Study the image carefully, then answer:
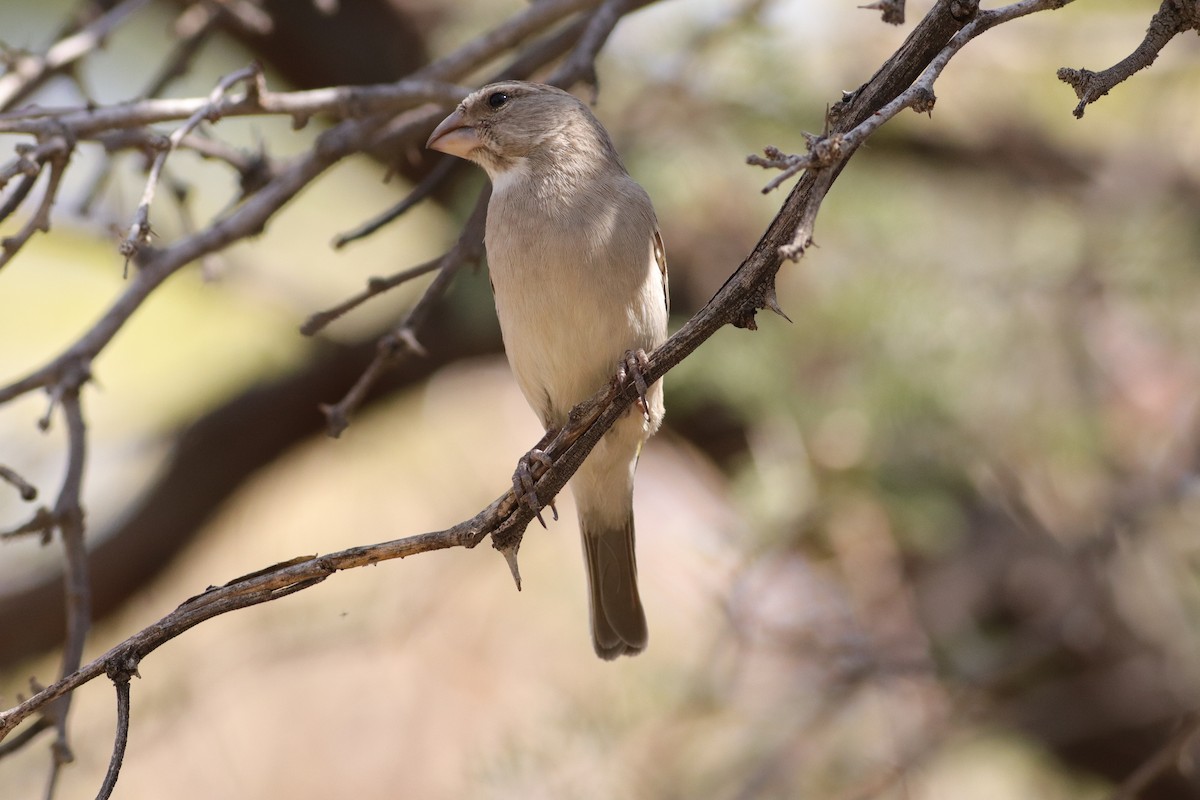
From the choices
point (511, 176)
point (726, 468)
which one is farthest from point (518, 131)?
point (726, 468)

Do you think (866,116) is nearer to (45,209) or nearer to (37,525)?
(45,209)

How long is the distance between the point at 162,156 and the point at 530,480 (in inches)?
39.5

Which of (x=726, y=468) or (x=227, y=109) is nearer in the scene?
(x=227, y=109)

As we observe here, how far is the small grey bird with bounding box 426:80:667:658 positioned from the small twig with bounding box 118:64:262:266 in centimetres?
64

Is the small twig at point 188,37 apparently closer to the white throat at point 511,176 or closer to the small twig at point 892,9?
the white throat at point 511,176

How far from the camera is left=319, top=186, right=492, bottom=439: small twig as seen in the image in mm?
2744

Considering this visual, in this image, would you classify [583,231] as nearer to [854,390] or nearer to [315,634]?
[854,390]

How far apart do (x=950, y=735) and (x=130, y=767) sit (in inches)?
138

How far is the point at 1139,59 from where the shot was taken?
6.17ft

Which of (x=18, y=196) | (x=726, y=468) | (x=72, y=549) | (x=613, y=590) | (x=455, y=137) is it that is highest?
(x=18, y=196)

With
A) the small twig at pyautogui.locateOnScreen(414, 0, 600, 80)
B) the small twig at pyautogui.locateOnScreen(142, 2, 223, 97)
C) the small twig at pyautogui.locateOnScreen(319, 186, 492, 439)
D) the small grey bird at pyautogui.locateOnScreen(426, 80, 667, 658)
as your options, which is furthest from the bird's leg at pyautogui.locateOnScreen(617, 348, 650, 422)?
the small twig at pyautogui.locateOnScreen(142, 2, 223, 97)

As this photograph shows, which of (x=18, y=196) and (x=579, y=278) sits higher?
(x=18, y=196)

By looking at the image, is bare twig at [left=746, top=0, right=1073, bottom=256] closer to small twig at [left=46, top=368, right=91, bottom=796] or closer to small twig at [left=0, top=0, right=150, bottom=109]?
small twig at [left=46, top=368, right=91, bottom=796]

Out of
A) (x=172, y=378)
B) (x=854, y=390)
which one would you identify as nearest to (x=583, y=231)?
(x=854, y=390)
